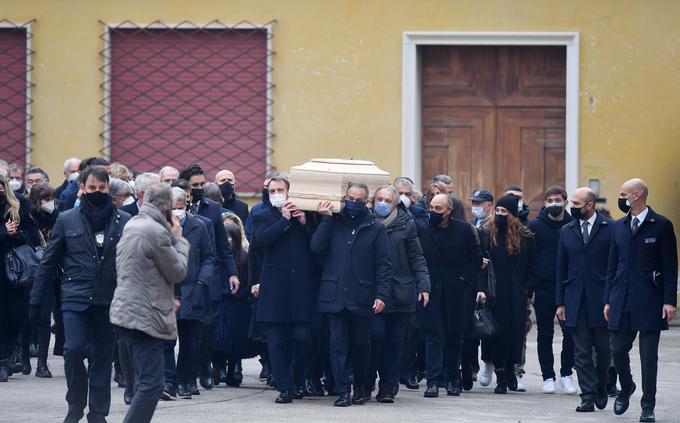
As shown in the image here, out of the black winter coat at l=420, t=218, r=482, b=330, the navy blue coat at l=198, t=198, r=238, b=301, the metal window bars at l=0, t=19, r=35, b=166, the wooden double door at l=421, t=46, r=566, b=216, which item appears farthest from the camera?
the metal window bars at l=0, t=19, r=35, b=166

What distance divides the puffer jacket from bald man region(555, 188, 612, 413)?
4321 millimetres

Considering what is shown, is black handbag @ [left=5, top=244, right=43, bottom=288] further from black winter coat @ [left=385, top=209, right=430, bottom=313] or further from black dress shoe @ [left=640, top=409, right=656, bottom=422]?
black dress shoe @ [left=640, top=409, right=656, bottom=422]

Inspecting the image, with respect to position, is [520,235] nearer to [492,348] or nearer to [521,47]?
[492,348]

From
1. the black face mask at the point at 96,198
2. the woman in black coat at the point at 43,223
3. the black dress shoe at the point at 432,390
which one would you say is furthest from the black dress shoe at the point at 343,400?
the woman in black coat at the point at 43,223

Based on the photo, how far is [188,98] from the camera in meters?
21.9

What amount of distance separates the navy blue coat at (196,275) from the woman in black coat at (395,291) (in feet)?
4.92

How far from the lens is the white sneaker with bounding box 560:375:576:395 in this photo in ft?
49.9

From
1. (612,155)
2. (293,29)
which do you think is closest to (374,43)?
(293,29)

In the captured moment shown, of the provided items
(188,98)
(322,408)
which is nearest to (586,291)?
(322,408)

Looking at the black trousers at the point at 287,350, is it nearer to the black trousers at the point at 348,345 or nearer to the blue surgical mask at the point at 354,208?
the black trousers at the point at 348,345

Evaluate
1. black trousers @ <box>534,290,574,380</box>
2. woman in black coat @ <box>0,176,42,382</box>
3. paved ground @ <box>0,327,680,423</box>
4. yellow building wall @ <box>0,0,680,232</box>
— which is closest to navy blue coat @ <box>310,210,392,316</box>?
paved ground @ <box>0,327,680,423</box>

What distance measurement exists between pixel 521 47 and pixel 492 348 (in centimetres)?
712

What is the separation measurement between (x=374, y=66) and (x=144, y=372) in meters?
11.3

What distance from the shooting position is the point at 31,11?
71.2ft
